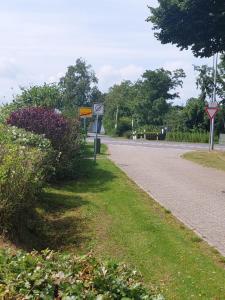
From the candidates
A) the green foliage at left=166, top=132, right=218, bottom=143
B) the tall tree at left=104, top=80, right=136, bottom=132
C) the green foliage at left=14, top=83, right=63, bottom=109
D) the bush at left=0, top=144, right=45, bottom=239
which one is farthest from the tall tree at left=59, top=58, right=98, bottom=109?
the bush at left=0, top=144, right=45, bottom=239

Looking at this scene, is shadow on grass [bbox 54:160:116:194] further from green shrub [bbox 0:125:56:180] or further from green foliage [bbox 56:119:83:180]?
green shrub [bbox 0:125:56:180]

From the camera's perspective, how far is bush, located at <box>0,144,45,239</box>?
802 cm

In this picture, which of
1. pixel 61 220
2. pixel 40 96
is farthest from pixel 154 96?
pixel 61 220

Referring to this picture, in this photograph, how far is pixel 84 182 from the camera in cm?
1567

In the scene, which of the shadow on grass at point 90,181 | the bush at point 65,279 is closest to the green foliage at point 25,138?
the shadow on grass at point 90,181

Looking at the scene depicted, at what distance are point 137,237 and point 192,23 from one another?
659 inches

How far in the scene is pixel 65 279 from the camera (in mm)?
3059

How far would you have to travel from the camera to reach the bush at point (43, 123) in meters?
15.5

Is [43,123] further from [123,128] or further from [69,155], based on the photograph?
[123,128]

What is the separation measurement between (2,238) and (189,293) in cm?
288

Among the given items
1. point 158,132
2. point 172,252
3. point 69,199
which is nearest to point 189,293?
point 172,252

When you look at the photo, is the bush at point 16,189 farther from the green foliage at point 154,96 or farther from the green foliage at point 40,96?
the green foliage at point 154,96

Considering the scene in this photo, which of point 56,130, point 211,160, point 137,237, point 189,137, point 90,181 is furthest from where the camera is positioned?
point 189,137

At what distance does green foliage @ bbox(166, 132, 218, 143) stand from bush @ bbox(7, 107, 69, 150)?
147ft
